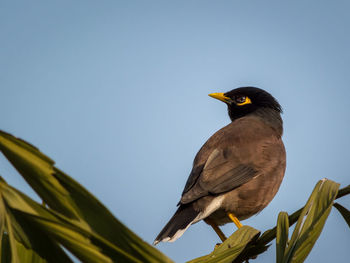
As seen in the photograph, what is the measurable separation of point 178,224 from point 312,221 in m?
1.98

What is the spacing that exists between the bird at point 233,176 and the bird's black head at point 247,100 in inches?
28.5

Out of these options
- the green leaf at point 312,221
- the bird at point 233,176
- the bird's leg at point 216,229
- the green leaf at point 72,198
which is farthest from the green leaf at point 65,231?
the bird's leg at point 216,229

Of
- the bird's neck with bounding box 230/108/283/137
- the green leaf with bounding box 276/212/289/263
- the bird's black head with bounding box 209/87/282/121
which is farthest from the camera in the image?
the bird's black head with bounding box 209/87/282/121

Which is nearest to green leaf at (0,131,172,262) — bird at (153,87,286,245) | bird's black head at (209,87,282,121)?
bird at (153,87,286,245)

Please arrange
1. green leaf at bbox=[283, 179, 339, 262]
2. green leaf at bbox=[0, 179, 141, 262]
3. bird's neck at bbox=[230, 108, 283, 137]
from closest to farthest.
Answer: green leaf at bbox=[0, 179, 141, 262] → green leaf at bbox=[283, 179, 339, 262] → bird's neck at bbox=[230, 108, 283, 137]

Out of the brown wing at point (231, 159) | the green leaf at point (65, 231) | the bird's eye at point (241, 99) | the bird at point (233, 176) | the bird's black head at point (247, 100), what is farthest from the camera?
the bird's eye at point (241, 99)

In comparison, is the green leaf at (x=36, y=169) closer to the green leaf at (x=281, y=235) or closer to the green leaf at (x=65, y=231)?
the green leaf at (x=65, y=231)

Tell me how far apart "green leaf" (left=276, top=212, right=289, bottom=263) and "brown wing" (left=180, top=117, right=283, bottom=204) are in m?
2.17

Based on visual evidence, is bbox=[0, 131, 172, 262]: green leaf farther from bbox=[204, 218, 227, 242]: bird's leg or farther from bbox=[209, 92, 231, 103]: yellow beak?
bbox=[209, 92, 231, 103]: yellow beak

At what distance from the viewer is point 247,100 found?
5961 mm

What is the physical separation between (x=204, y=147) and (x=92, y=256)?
3.94 metres

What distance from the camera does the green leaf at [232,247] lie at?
5.00 feet

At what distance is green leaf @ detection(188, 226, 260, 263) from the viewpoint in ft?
5.00

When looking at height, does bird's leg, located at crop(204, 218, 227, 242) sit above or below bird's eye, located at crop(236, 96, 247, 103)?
below
